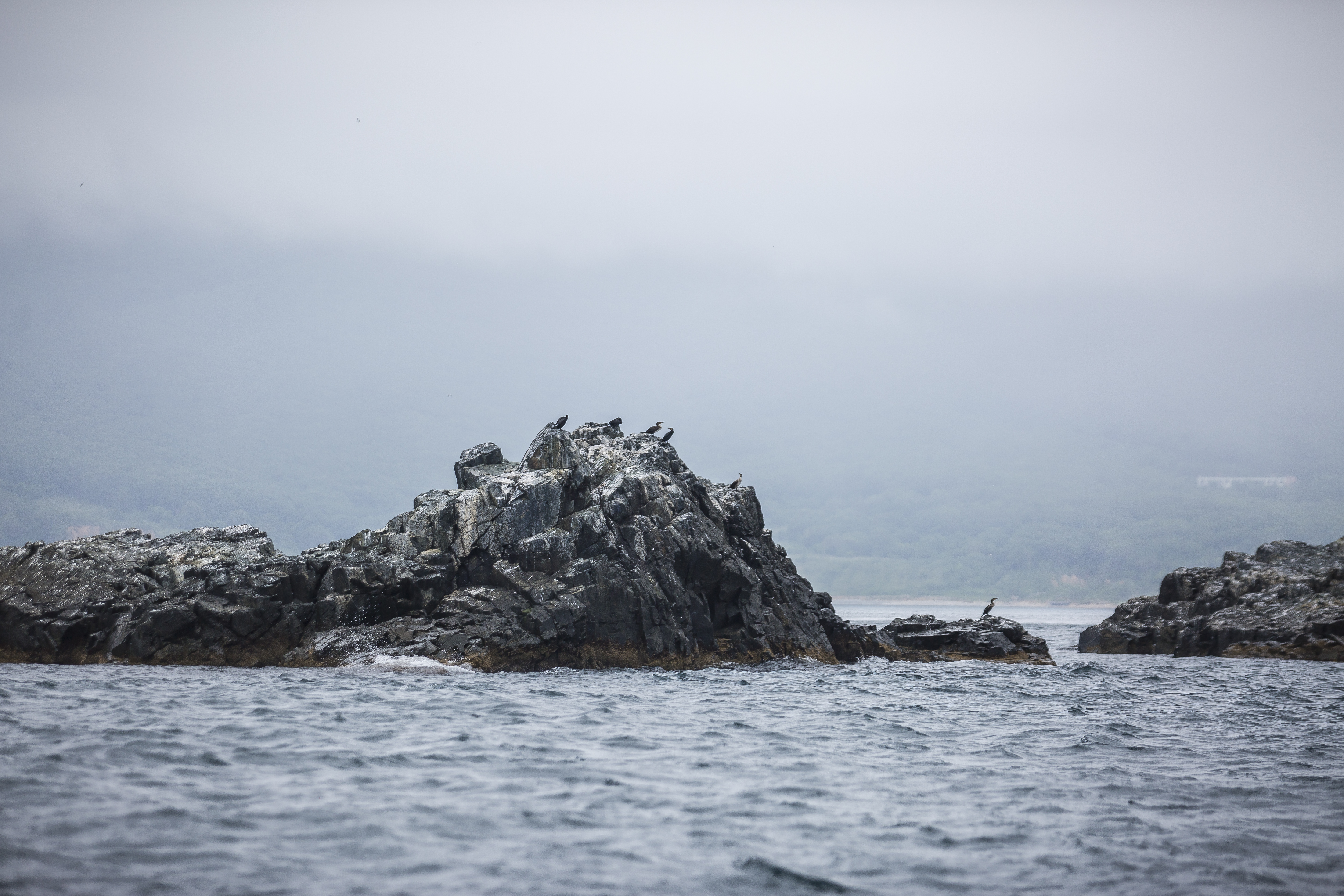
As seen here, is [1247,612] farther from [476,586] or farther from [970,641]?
[476,586]

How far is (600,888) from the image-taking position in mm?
12344

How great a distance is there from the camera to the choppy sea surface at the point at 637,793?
12.9m

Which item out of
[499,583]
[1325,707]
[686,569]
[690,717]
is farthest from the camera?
[686,569]

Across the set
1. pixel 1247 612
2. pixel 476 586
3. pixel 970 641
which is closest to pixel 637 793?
pixel 476 586

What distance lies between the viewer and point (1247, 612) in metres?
65.2

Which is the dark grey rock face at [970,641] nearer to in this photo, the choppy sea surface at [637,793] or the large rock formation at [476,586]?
the large rock formation at [476,586]

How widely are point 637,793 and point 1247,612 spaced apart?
6240 cm

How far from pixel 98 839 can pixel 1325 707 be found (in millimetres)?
36297

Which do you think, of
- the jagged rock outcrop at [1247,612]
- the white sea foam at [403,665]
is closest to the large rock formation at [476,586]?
the white sea foam at [403,665]

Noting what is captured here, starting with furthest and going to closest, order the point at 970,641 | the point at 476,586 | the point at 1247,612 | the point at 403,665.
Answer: the point at 1247,612
the point at 970,641
the point at 476,586
the point at 403,665

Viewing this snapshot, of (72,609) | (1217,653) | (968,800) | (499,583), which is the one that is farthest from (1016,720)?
(1217,653)

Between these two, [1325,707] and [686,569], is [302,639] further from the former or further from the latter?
[1325,707]

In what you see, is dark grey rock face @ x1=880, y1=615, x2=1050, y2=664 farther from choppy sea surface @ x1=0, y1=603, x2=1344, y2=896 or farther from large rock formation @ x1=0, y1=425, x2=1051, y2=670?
choppy sea surface @ x1=0, y1=603, x2=1344, y2=896

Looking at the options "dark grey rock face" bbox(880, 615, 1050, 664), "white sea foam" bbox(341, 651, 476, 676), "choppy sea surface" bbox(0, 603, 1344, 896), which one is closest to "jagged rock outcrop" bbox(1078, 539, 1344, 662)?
"dark grey rock face" bbox(880, 615, 1050, 664)
